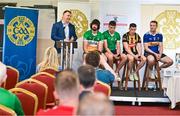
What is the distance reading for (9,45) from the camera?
845 cm

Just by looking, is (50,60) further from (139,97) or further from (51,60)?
(139,97)

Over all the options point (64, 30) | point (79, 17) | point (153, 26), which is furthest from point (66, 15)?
point (153, 26)

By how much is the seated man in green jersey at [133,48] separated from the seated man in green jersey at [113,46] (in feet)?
0.44

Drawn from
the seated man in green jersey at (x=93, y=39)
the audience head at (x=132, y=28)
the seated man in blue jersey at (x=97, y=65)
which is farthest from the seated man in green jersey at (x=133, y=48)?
the seated man in blue jersey at (x=97, y=65)

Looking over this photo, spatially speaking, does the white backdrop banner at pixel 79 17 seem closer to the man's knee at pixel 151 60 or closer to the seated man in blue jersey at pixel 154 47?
the seated man in blue jersey at pixel 154 47

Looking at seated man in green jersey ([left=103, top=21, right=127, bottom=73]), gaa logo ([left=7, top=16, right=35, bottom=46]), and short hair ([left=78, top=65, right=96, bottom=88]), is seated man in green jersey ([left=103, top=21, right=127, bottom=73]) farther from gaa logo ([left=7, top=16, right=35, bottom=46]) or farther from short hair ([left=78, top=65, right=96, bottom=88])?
short hair ([left=78, top=65, right=96, bottom=88])

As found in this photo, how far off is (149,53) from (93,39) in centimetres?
120

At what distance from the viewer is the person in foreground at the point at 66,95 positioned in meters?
2.36

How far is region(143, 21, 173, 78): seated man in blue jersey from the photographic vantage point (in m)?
8.18

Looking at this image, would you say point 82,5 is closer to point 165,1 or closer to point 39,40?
point 39,40

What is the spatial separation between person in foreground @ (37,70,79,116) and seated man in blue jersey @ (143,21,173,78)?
19.1 ft

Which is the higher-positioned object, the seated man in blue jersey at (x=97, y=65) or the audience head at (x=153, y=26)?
the audience head at (x=153, y=26)

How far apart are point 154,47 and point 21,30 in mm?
2889

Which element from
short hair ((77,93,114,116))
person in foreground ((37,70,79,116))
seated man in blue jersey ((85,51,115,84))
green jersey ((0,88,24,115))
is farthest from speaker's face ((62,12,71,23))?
short hair ((77,93,114,116))
